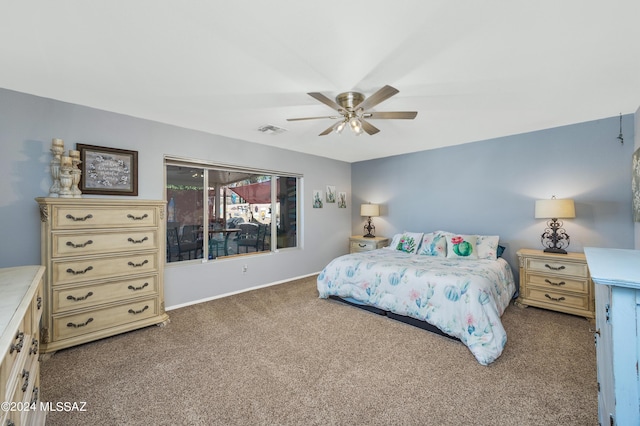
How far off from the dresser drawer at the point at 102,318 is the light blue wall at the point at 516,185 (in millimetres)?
4135

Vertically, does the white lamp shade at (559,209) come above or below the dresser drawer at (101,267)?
above

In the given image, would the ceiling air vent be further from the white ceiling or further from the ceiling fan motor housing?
the ceiling fan motor housing

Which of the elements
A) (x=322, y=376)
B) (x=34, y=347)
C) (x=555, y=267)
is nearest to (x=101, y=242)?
(x=34, y=347)

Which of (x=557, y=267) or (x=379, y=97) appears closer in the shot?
A: (x=379, y=97)

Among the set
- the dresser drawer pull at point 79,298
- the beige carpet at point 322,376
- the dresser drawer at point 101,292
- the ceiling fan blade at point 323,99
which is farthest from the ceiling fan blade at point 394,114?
the dresser drawer pull at point 79,298

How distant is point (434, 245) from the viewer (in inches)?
157

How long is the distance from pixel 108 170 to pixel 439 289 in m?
3.76

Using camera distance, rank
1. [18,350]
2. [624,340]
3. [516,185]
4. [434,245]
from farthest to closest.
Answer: [434,245] → [516,185] → [18,350] → [624,340]

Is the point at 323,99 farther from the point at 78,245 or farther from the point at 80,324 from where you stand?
the point at 80,324


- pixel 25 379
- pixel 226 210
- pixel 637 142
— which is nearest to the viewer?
pixel 25 379

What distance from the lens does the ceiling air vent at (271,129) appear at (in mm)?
3451

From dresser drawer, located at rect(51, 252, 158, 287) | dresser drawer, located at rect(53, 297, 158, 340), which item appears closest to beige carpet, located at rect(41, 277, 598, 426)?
dresser drawer, located at rect(53, 297, 158, 340)

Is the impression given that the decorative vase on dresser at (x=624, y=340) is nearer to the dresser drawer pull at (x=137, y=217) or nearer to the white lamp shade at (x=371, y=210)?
the dresser drawer pull at (x=137, y=217)

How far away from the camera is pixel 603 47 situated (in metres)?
1.80
